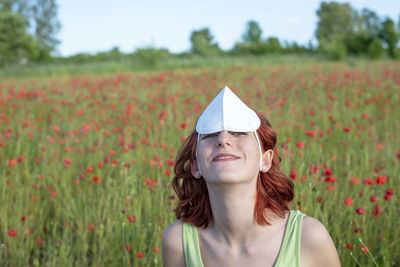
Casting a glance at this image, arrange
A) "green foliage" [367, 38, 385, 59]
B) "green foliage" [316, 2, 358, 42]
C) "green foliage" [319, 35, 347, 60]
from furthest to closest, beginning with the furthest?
"green foliage" [316, 2, 358, 42] < "green foliage" [367, 38, 385, 59] < "green foliage" [319, 35, 347, 60]

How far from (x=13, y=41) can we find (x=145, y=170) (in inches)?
1022

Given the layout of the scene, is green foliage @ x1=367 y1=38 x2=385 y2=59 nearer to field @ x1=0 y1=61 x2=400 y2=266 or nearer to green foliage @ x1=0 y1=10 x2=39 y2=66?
field @ x1=0 y1=61 x2=400 y2=266

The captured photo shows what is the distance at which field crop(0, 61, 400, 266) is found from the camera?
2.28 meters

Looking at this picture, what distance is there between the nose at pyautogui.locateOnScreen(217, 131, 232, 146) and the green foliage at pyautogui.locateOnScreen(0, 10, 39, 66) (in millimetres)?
27095

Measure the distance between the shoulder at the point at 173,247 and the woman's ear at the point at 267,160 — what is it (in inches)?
14.9

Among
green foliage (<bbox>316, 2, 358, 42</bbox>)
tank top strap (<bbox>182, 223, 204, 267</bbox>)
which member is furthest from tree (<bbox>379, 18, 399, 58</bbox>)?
green foliage (<bbox>316, 2, 358, 42</bbox>)

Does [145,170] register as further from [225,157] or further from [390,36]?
[390,36]

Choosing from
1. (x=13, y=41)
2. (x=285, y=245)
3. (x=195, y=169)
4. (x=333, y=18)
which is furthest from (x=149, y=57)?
(x=333, y=18)

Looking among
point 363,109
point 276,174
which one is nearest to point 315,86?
point 363,109

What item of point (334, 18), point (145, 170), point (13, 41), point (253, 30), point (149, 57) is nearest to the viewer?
point (145, 170)

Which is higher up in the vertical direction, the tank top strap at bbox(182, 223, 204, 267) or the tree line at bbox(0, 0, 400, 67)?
the tree line at bbox(0, 0, 400, 67)

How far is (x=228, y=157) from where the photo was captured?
1.37m

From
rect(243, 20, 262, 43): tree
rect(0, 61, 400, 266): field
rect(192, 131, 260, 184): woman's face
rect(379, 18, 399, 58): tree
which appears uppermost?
rect(243, 20, 262, 43): tree

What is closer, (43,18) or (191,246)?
(191,246)
